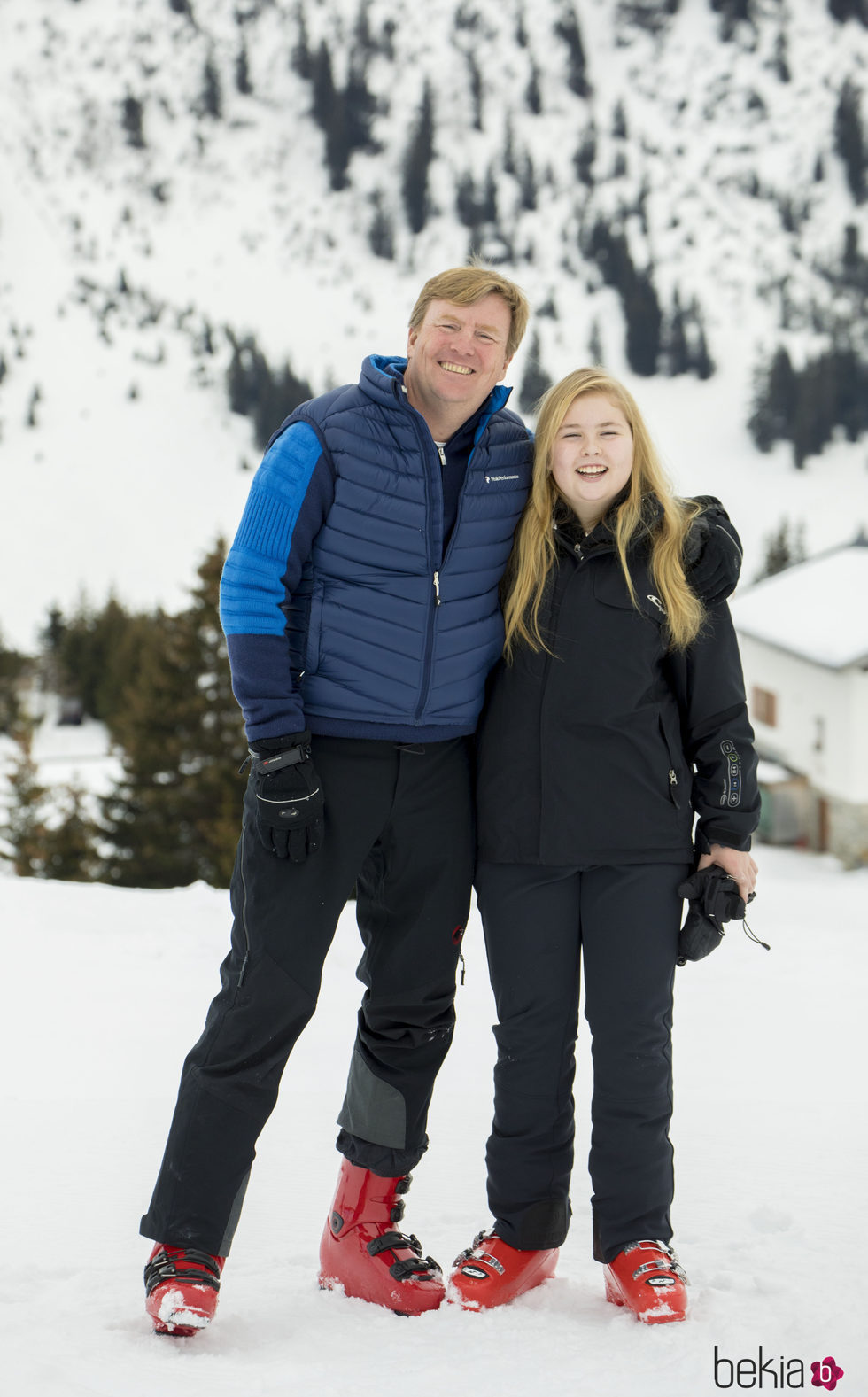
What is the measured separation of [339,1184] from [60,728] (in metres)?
41.5

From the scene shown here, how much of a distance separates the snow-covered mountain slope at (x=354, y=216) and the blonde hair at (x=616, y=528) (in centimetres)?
5296

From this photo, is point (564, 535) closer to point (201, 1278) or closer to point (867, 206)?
point (201, 1278)

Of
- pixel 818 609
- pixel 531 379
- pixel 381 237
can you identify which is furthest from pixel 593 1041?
pixel 381 237

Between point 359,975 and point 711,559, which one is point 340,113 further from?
point 359,975

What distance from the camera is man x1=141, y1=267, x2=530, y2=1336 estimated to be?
2400mm

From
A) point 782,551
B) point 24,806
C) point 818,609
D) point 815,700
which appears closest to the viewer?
point 24,806

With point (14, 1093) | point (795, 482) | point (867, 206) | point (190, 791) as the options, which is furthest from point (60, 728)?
point (867, 206)

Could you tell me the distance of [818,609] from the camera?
79.6ft

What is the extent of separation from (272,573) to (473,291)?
0.75 meters

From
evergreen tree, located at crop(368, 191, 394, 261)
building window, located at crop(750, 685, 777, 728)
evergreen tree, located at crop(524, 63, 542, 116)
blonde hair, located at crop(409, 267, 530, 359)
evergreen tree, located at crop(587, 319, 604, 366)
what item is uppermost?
evergreen tree, located at crop(524, 63, 542, 116)

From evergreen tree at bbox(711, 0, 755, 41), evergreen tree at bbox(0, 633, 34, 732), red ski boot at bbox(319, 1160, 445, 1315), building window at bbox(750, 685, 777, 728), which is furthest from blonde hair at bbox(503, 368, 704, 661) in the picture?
evergreen tree at bbox(711, 0, 755, 41)

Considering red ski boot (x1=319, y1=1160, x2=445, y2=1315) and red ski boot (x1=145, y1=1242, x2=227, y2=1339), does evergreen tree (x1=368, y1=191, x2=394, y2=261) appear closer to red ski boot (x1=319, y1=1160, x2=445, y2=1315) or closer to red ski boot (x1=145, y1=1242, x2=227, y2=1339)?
red ski boot (x1=319, y1=1160, x2=445, y2=1315)

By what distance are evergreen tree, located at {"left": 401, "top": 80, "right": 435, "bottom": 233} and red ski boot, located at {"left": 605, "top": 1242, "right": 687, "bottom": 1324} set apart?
4431 inches
